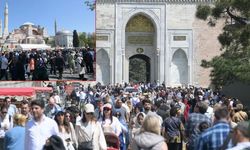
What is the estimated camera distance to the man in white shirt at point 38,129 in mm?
6785

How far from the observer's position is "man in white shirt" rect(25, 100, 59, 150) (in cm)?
679

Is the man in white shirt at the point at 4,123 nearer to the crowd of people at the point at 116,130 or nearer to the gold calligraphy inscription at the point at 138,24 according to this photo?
the crowd of people at the point at 116,130

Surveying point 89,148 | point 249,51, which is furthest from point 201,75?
point 89,148

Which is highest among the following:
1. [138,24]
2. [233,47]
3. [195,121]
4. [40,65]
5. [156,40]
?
[138,24]

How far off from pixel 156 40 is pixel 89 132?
3396 cm

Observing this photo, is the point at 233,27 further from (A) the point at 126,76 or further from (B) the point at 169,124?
(A) the point at 126,76

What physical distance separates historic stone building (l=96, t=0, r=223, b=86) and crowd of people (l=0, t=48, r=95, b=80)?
5218 millimetres

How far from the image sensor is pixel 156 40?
4159 cm

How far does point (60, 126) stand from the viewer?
8.02 meters

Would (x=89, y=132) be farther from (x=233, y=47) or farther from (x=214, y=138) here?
(x=233, y=47)

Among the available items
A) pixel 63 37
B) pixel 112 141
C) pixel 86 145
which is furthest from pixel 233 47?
pixel 63 37

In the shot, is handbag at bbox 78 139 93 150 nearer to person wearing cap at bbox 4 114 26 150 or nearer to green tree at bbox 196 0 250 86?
person wearing cap at bbox 4 114 26 150

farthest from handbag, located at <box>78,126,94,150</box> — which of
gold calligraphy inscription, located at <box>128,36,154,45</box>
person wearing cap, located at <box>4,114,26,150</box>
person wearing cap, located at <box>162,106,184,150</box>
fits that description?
gold calligraphy inscription, located at <box>128,36,154,45</box>

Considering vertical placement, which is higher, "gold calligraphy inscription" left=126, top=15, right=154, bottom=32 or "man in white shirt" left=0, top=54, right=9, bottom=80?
"gold calligraphy inscription" left=126, top=15, right=154, bottom=32
